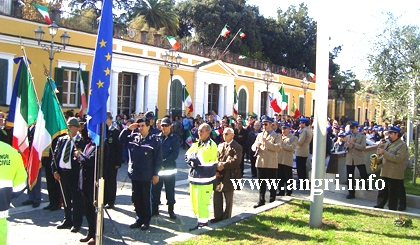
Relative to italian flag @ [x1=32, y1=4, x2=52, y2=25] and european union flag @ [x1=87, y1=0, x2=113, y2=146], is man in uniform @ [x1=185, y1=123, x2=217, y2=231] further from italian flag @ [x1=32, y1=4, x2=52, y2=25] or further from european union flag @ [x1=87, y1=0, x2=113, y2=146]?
italian flag @ [x1=32, y1=4, x2=52, y2=25]

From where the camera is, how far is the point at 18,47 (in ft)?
64.8

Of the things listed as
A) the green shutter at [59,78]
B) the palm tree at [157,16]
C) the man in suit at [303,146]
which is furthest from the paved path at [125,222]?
the palm tree at [157,16]

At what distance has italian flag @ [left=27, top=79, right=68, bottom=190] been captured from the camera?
6.82 metres

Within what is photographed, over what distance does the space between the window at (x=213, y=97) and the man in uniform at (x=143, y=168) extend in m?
24.0

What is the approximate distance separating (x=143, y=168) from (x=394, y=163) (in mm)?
5153

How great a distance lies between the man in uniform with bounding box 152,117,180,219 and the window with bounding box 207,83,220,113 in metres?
23.1

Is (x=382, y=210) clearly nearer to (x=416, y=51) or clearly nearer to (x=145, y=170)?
(x=416, y=51)

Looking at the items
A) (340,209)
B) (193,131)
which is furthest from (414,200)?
(193,131)

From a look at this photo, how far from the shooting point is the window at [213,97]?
104ft

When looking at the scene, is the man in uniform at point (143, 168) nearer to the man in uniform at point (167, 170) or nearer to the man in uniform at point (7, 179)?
the man in uniform at point (167, 170)

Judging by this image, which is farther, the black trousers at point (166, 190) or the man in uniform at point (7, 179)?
the black trousers at point (166, 190)

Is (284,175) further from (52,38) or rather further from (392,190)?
(52,38)

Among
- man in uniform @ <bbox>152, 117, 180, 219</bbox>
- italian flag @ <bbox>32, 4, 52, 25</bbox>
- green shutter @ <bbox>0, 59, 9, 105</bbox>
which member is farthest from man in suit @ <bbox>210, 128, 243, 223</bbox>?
italian flag @ <bbox>32, 4, 52, 25</bbox>

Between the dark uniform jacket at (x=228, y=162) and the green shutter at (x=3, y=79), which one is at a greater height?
the green shutter at (x=3, y=79)
